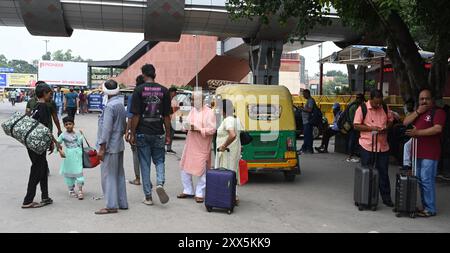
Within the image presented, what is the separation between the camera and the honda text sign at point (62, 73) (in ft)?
151

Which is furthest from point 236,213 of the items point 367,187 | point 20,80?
point 20,80

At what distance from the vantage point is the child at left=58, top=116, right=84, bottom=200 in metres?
7.80

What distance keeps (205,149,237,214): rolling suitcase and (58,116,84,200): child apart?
209 cm

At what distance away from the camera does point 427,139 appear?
6832 millimetres

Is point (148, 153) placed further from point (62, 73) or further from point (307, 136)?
point (62, 73)

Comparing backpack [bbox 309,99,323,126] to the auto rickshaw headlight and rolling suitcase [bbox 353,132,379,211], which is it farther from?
rolling suitcase [bbox 353,132,379,211]

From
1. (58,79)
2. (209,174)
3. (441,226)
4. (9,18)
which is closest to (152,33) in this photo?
(9,18)

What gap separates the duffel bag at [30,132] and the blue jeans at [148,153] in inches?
50.0

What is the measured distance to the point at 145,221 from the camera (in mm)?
6395

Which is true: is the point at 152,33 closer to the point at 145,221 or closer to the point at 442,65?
the point at 442,65

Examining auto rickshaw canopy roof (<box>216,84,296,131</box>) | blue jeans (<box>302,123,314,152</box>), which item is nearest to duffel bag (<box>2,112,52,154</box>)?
auto rickshaw canopy roof (<box>216,84,296,131</box>)

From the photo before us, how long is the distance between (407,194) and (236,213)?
7.71 ft

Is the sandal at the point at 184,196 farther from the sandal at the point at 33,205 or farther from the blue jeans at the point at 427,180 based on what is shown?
the blue jeans at the point at 427,180

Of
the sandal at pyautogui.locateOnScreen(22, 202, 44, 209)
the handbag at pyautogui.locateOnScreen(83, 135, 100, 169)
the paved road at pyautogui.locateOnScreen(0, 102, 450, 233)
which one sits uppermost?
the handbag at pyautogui.locateOnScreen(83, 135, 100, 169)
